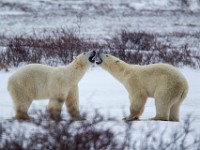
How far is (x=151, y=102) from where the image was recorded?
6.03 metres

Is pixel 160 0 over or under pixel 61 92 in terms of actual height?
over

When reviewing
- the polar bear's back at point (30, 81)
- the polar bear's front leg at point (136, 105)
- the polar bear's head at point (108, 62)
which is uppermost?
the polar bear's head at point (108, 62)

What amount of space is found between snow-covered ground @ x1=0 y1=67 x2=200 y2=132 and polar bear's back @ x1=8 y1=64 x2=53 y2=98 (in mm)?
202

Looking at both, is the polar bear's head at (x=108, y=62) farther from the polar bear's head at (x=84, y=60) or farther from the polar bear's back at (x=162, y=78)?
the polar bear's back at (x=162, y=78)

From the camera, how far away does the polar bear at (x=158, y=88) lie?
14.8 feet

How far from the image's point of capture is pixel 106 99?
6.06 metres

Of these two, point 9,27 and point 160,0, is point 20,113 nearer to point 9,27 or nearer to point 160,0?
point 9,27

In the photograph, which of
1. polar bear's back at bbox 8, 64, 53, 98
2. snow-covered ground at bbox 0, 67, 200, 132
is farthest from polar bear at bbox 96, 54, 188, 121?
polar bear's back at bbox 8, 64, 53, 98

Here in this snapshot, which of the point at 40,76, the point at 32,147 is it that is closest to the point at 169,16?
the point at 40,76

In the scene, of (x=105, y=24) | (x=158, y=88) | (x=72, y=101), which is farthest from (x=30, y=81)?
(x=105, y=24)

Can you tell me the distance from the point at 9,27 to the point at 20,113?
13.0 meters

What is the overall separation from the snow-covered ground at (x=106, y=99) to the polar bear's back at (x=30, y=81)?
20cm

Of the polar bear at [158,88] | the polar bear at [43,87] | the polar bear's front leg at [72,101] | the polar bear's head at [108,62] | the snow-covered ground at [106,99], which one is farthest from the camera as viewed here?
the polar bear's head at [108,62]

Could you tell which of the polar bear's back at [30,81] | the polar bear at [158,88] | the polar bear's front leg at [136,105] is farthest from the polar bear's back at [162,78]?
the polar bear's back at [30,81]
